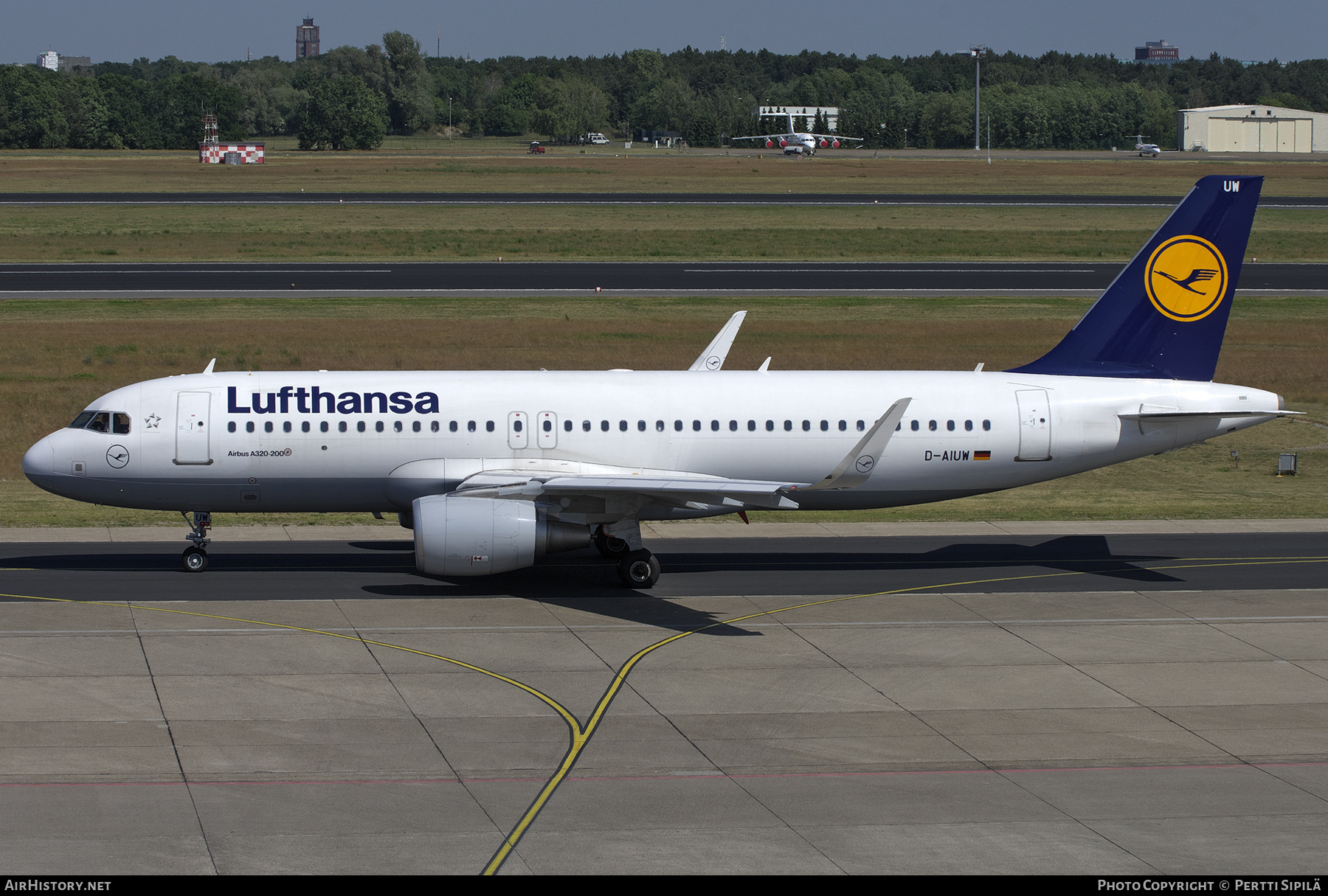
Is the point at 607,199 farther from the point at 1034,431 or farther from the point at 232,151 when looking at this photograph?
the point at 1034,431

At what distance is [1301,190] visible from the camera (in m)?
138

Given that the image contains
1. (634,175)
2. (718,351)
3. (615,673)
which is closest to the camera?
(615,673)

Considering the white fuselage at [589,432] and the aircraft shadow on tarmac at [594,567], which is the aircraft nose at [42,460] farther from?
→ the aircraft shadow on tarmac at [594,567]

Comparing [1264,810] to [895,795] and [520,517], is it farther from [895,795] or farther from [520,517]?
[520,517]

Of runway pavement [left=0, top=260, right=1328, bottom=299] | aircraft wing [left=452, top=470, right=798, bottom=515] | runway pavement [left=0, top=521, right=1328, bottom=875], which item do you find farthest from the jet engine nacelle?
runway pavement [left=0, top=260, right=1328, bottom=299]

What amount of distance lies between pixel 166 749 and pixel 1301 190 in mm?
140032

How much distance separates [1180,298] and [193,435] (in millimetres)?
22372

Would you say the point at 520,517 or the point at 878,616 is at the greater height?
the point at 520,517

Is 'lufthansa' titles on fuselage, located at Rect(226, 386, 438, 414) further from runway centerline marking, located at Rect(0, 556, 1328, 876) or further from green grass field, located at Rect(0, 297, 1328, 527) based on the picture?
green grass field, located at Rect(0, 297, 1328, 527)

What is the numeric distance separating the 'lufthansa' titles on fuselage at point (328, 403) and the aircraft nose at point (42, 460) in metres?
3.80

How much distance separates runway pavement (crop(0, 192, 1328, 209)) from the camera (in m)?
122

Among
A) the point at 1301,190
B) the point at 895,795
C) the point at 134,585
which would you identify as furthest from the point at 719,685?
the point at 1301,190

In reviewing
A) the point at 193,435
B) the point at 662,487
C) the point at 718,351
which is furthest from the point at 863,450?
the point at 193,435

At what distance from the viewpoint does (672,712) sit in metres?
22.3
